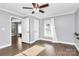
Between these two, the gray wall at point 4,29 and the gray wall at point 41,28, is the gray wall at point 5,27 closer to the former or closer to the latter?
the gray wall at point 4,29

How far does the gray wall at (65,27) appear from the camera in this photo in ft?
13.3

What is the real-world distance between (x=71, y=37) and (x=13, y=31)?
5.92m

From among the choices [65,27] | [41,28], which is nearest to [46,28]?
[41,28]

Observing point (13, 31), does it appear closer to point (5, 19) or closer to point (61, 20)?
point (5, 19)

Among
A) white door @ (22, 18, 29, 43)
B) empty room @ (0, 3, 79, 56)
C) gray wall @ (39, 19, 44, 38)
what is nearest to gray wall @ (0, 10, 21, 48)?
empty room @ (0, 3, 79, 56)

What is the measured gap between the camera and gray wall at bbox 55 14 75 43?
406 cm

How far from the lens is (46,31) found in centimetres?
538

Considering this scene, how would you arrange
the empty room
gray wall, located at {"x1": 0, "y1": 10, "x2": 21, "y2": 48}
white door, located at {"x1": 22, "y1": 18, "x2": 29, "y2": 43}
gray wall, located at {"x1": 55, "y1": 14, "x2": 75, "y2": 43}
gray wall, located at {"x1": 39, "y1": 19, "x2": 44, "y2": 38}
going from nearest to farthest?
gray wall, located at {"x1": 0, "y1": 10, "x2": 21, "y2": 48} < the empty room < gray wall, located at {"x1": 55, "y1": 14, "x2": 75, "y2": 43} < white door, located at {"x1": 22, "y1": 18, "x2": 29, "y2": 43} < gray wall, located at {"x1": 39, "y1": 19, "x2": 44, "y2": 38}

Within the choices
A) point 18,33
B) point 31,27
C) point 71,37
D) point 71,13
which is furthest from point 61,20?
point 18,33

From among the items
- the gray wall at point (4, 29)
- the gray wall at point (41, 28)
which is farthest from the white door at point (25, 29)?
the gray wall at point (41, 28)

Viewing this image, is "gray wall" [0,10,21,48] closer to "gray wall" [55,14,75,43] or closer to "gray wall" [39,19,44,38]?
"gray wall" [39,19,44,38]

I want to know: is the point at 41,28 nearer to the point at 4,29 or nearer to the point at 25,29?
→ the point at 25,29

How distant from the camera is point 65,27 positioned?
430cm

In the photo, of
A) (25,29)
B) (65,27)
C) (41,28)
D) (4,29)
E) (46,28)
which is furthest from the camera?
(41,28)
